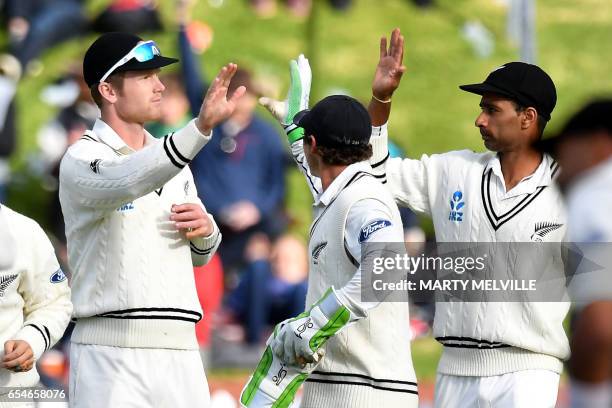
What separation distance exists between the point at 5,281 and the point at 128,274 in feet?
1.84

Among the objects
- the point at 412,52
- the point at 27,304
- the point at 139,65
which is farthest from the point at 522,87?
the point at 412,52

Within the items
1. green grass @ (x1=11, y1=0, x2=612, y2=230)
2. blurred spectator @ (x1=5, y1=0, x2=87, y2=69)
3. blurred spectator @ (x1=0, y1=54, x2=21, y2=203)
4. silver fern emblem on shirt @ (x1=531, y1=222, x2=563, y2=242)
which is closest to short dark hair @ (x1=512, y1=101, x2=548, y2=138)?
silver fern emblem on shirt @ (x1=531, y1=222, x2=563, y2=242)

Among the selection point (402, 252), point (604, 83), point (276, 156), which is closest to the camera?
point (402, 252)

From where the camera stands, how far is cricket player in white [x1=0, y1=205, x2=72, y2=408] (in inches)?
237

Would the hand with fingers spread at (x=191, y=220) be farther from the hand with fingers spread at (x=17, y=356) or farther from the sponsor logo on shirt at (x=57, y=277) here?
the hand with fingers spread at (x=17, y=356)

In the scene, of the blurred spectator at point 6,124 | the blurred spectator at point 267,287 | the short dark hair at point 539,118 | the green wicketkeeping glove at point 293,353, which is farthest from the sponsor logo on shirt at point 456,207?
the blurred spectator at point 6,124

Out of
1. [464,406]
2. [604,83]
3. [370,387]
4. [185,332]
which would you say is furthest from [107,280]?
[604,83]

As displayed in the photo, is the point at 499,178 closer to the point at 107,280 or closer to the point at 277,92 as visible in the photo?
the point at 107,280

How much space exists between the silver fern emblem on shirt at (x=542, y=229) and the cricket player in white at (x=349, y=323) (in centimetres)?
72

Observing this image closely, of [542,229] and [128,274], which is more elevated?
[542,229]

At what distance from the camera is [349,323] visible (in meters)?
5.57

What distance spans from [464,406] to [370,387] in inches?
28.5

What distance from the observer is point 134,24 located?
14.1m

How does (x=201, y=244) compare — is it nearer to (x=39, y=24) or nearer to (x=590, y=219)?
(x=590, y=219)
